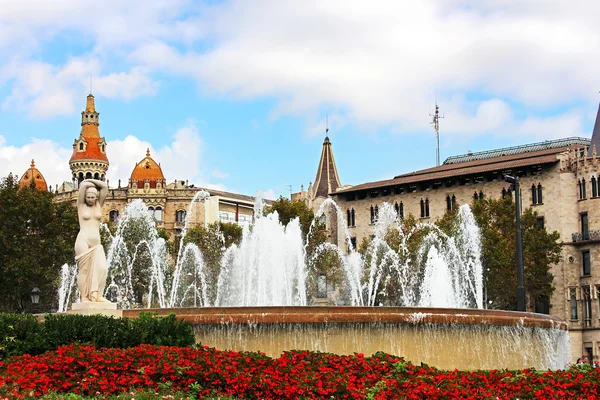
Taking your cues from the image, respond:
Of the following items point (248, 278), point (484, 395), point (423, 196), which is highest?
point (423, 196)

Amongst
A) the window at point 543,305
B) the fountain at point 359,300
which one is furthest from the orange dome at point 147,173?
the window at point 543,305

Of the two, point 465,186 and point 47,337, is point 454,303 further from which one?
point 47,337

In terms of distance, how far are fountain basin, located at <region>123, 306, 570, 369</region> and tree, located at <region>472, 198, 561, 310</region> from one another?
112 feet

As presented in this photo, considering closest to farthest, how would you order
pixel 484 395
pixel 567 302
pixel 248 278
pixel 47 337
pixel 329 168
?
pixel 484 395
pixel 47 337
pixel 248 278
pixel 567 302
pixel 329 168

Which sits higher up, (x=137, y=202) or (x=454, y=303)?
(x=137, y=202)

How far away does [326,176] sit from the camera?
9575cm

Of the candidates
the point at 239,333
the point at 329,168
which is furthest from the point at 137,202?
the point at 239,333

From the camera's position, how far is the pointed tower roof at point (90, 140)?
113m

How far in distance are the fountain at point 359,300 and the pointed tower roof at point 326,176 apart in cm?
685

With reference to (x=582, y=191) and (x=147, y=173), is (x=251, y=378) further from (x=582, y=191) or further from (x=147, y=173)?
(x=147, y=173)

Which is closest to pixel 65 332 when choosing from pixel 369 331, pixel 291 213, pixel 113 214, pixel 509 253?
pixel 369 331

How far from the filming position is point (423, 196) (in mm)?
77312

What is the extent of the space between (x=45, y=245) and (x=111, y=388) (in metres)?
43.7

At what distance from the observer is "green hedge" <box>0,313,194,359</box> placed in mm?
16625
